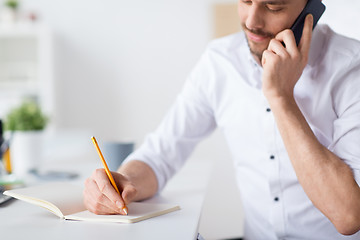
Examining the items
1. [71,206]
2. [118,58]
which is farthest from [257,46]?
[118,58]

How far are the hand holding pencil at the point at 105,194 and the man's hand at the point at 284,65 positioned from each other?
43 cm

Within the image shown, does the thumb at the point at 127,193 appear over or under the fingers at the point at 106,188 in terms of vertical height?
under

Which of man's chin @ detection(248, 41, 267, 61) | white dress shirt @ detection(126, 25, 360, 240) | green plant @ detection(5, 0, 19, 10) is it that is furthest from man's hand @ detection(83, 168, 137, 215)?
green plant @ detection(5, 0, 19, 10)

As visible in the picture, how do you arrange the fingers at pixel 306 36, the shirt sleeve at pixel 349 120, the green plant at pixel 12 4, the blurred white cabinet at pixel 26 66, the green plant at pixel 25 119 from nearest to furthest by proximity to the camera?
the shirt sleeve at pixel 349 120, the fingers at pixel 306 36, the green plant at pixel 25 119, the blurred white cabinet at pixel 26 66, the green plant at pixel 12 4

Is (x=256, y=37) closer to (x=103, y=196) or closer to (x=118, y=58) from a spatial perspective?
(x=103, y=196)

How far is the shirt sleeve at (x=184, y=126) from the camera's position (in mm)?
1288

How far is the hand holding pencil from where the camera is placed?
0.86 metres

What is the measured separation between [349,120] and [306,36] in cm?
25

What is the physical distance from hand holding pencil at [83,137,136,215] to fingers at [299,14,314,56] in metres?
0.57

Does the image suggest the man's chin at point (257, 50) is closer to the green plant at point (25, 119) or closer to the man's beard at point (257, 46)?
the man's beard at point (257, 46)

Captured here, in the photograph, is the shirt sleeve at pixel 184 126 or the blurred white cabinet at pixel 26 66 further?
the blurred white cabinet at pixel 26 66

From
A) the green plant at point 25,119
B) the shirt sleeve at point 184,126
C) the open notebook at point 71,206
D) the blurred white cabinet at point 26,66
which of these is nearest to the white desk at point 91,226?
the open notebook at point 71,206

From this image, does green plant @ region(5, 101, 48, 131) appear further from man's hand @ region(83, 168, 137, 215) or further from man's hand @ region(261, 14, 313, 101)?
man's hand @ region(261, 14, 313, 101)

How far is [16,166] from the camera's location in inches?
63.1
